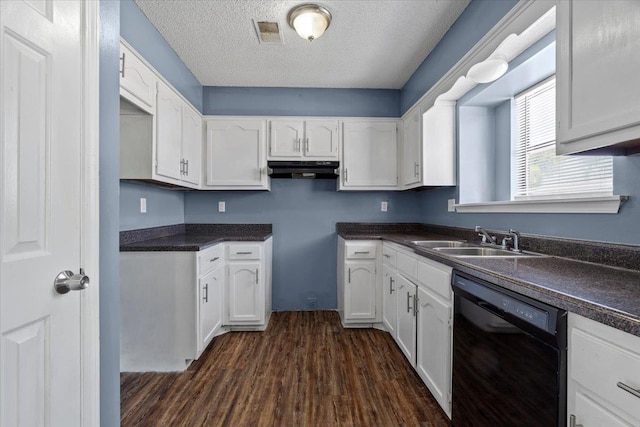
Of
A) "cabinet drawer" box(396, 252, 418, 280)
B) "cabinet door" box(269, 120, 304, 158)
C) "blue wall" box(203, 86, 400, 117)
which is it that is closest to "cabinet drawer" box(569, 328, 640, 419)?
"cabinet drawer" box(396, 252, 418, 280)

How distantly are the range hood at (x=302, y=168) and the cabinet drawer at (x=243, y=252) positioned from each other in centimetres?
81

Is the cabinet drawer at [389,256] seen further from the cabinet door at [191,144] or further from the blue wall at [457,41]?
the cabinet door at [191,144]

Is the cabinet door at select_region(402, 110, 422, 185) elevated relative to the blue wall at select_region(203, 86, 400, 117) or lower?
lower

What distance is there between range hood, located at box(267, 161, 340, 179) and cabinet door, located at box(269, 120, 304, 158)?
120 mm

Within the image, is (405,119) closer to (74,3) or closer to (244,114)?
(244,114)

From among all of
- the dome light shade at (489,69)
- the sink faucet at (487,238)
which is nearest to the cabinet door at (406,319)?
the sink faucet at (487,238)

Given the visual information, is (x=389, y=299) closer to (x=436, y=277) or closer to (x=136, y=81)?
(x=436, y=277)

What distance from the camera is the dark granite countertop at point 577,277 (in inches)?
27.9

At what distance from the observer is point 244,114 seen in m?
3.21

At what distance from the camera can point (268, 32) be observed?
2236 millimetres

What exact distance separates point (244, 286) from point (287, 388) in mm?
1080

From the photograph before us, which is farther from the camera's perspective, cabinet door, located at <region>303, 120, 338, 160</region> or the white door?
cabinet door, located at <region>303, 120, 338, 160</region>

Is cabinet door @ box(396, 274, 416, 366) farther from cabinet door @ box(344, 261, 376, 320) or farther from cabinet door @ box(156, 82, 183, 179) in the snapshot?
cabinet door @ box(156, 82, 183, 179)

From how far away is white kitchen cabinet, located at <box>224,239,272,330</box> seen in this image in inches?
105
